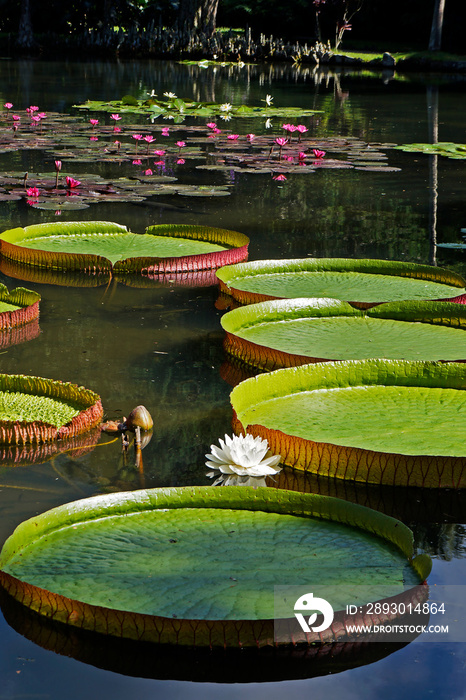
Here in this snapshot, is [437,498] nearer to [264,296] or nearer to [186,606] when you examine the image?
[186,606]

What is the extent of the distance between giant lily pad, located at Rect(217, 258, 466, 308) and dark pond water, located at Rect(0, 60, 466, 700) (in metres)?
0.19

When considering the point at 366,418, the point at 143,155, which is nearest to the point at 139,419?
the point at 366,418

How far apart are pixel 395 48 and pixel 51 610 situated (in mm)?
30095

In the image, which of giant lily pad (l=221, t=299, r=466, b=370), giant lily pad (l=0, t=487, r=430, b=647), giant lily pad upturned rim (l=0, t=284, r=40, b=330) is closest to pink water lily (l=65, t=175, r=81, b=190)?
giant lily pad upturned rim (l=0, t=284, r=40, b=330)

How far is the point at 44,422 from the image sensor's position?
7.67 ft

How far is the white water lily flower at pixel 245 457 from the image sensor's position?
209 cm

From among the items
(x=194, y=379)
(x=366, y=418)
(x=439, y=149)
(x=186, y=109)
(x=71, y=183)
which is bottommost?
(x=194, y=379)

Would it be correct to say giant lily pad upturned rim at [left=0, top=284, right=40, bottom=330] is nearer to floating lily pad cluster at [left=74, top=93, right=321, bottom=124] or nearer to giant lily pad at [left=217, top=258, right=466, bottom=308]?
giant lily pad at [left=217, top=258, right=466, bottom=308]

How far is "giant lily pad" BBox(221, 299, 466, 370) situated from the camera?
9.52 ft

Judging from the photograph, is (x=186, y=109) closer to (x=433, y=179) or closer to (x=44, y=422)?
(x=433, y=179)

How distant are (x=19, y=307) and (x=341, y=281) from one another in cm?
144

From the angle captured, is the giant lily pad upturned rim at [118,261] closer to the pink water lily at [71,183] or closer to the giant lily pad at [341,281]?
the giant lily pad at [341,281]

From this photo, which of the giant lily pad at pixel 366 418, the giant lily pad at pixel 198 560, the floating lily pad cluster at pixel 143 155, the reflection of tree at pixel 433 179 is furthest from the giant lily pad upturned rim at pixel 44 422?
the floating lily pad cluster at pixel 143 155
